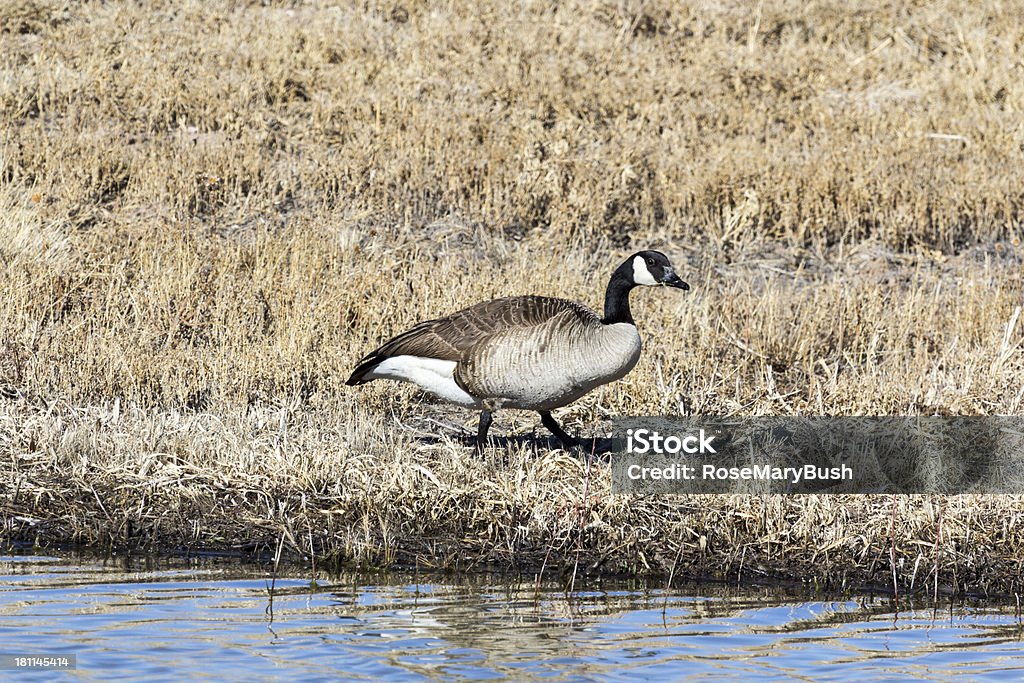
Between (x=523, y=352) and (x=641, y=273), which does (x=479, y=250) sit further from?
(x=523, y=352)

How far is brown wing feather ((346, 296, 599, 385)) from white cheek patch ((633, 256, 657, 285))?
1.49 ft

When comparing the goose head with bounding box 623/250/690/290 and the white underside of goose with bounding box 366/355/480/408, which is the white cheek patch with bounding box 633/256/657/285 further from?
the white underside of goose with bounding box 366/355/480/408

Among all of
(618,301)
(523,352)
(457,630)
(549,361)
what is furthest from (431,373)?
(457,630)

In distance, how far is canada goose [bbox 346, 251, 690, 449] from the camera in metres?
7.93

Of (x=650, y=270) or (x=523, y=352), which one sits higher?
(x=650, y=270)

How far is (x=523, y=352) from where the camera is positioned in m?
7.97

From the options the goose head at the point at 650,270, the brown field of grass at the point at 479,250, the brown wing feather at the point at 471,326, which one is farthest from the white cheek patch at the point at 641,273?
the brown field of grass at the point at 479,250

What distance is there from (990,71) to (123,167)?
9.29 metres

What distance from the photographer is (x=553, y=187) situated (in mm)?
12969

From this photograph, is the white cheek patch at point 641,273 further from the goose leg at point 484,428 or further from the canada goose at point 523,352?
the goose leg at point 484,428

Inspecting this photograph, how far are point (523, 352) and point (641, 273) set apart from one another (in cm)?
104

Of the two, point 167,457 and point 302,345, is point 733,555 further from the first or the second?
point 302,345

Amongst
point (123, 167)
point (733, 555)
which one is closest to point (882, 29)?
point (123, 167)

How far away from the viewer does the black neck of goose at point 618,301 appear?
835 centimetres
